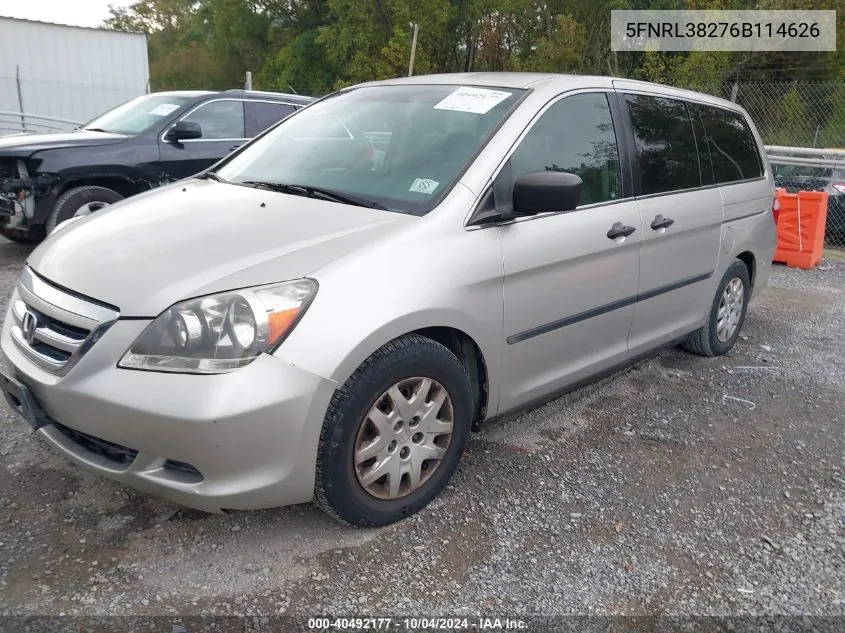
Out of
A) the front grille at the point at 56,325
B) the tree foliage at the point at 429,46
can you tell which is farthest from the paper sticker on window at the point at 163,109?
the tree foliage at the point at 429,46

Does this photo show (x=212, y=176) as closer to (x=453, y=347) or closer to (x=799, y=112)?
(x=453, y=347)

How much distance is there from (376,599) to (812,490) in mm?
2109

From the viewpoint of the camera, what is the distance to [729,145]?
4.51m

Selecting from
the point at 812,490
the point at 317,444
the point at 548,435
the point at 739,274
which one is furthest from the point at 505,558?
the point at 739,274

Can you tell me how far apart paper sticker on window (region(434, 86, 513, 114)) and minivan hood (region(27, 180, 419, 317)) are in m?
0.75

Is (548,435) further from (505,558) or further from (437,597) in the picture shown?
(437,597)

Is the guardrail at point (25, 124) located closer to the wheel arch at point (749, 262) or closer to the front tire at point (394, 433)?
the wheel arch at point (749, 262)

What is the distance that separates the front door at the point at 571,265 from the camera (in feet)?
9.74

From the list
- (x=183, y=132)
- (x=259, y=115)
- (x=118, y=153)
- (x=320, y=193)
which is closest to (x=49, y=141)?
(x=118, y=153)

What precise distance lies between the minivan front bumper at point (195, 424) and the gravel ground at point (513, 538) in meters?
0.33

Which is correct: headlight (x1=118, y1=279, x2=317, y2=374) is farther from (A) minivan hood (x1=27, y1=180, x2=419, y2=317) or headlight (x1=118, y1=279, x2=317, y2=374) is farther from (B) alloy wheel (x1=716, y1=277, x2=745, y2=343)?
(B) alloy wheel (x1=716, y1=277, x2=745, y2=343)

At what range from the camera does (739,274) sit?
4676mm

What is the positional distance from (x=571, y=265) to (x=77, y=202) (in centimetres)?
484

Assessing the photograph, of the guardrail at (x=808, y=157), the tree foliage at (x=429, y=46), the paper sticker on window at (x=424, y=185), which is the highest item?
the tree foliage at (x=429, y=46)
